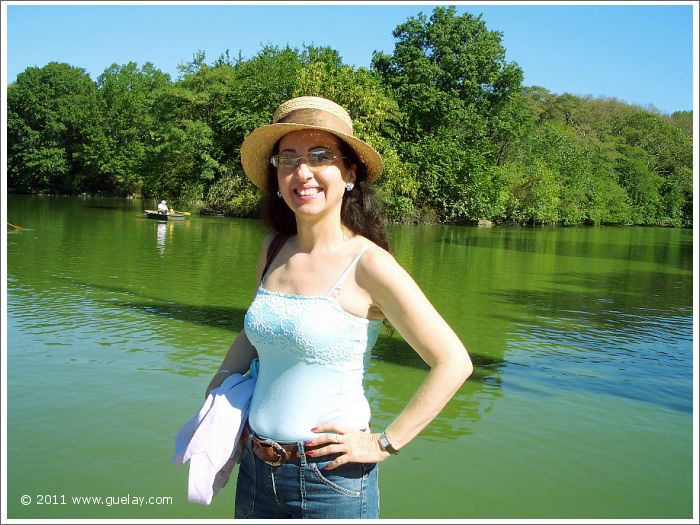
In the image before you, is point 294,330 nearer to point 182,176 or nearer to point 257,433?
point 257,433

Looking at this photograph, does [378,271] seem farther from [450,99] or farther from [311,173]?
[450,99]

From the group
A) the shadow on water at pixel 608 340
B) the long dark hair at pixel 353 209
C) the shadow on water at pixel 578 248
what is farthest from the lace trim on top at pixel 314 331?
the shadow on water at pixel 578 248

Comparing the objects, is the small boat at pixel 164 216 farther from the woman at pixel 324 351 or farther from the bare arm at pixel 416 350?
the bare arm at pixel 416 350

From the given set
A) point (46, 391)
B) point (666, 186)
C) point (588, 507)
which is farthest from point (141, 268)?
point (666, 186)

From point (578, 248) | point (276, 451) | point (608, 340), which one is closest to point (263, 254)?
point (276, 451)

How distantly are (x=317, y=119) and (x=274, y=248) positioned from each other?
1.64 ft

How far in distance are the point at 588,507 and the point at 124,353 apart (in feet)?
16.3

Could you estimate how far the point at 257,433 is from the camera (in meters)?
2.07

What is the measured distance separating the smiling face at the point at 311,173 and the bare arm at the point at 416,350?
0.88ft

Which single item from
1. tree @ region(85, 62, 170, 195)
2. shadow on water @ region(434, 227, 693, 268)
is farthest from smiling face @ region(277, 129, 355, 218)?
tree @ region(85, 62, 170, 195)

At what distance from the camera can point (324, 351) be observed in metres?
1.96

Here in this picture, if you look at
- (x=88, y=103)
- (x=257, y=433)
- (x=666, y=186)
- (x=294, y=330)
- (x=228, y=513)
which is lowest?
(x=228, y=513)

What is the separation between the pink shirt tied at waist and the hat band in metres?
0.79

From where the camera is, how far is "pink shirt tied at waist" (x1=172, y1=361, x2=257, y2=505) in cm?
207
